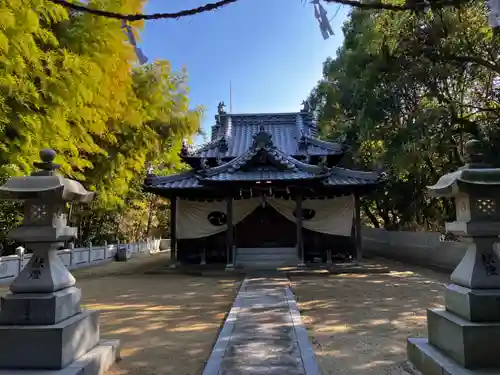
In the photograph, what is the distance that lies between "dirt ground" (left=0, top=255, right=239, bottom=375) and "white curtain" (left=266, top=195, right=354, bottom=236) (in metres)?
3.92

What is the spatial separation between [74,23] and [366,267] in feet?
36.7

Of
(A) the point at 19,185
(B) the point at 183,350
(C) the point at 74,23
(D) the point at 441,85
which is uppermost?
(D) the point at 441,85

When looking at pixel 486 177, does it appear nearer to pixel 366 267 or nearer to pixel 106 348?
pixel 106 348

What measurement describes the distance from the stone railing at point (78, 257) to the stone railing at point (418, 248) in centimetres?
1316

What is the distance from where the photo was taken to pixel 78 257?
1847 cm

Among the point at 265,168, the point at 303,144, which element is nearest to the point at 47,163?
the point at 265,168

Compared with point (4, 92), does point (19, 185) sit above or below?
below

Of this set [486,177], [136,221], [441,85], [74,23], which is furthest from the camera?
[136,221]

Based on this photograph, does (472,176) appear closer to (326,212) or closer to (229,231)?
(229,231)

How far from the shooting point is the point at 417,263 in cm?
1677

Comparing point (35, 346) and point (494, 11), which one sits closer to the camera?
point (494, 11)

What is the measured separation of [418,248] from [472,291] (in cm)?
1401

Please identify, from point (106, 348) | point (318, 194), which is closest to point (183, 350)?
point (106, 348)

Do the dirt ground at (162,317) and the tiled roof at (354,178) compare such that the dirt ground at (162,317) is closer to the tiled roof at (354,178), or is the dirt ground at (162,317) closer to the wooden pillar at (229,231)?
the wooden pillar at (229,231)
